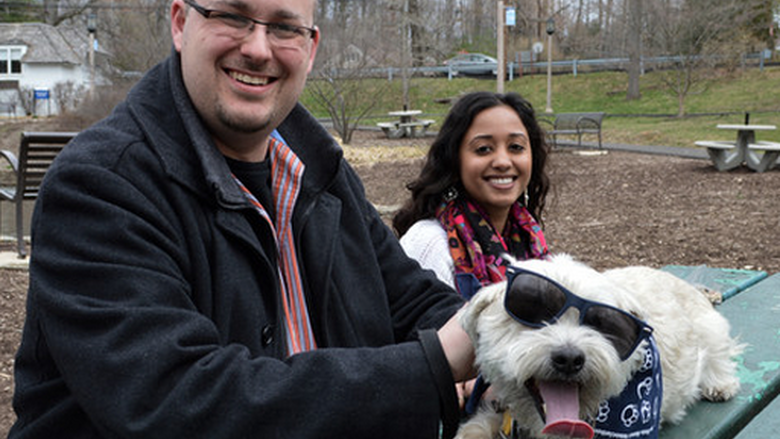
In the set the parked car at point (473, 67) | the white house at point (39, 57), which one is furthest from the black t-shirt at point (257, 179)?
the white house at point (39, 57)

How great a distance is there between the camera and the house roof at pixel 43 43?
206 ft

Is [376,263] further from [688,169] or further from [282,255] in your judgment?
[688,169]

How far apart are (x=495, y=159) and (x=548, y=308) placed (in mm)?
2122

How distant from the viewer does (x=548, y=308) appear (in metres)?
1.75

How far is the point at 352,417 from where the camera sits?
1620 millimetres

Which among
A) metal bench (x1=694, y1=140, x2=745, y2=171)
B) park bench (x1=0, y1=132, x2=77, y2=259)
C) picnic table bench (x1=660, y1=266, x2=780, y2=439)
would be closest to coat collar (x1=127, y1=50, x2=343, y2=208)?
picnic table bench (x1=660, y1=266, x2=780, y2=439)

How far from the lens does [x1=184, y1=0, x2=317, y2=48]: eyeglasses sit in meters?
2.05

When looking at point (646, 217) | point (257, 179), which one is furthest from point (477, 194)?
point (646, 217)

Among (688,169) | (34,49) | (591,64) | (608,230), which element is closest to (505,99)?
(608,230)

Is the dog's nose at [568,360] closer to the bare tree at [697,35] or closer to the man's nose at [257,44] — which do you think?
the man's nose at [257,44]

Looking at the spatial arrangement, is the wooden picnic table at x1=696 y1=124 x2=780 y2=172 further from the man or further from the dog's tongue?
the dog's tongue

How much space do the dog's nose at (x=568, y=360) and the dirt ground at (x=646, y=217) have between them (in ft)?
10.5

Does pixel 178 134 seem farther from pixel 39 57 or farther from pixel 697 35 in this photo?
pixel 39 57

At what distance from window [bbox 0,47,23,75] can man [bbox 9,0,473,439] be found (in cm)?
6904
